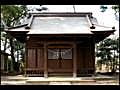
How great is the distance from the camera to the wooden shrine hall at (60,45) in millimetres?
8680

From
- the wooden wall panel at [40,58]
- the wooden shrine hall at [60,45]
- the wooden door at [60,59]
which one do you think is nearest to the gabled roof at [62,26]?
the wooden shrine hall at [60,45]

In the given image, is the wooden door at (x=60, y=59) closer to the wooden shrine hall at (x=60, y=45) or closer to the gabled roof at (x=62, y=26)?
the wooden shrine hall at (x=60, y=45)

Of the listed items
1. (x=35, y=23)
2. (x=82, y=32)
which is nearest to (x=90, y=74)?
(x=82, y=32)

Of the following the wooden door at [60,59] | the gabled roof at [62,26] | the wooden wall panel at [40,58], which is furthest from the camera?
the wooden wall panel at [40,58]

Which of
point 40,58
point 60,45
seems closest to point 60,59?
point 60,45

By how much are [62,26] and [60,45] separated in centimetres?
71

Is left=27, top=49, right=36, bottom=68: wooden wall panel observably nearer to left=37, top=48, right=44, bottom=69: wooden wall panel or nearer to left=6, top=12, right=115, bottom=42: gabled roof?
left=37, top=48, right=44, bottom=69: wooden wall panel

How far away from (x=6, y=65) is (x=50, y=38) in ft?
23.4

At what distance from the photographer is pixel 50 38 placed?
9062 millimetres

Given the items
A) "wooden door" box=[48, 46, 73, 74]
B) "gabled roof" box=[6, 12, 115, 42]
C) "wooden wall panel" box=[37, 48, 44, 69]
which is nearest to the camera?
"gabled roof" box=[6, 12, 115, 42]

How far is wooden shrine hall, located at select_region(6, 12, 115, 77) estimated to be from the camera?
28.5 ft

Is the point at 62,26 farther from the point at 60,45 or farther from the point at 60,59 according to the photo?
the point at 60,59

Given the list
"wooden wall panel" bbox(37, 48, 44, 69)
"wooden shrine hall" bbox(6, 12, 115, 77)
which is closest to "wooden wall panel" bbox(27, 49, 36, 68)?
"wooden shrine hall" bbox(6, 12, 115, 77)

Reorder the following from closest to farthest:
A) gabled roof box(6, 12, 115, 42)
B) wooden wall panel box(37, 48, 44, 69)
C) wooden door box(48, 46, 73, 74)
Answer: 1. gabled roof box(6, 12, 115, 42)
2. wooden door box(48, 46, 73, 74)
3. wooden wall panel box(37, 48, 44, 69)
